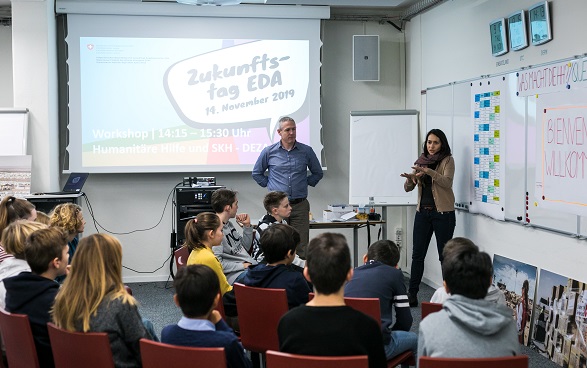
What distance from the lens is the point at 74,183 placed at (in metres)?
7.03

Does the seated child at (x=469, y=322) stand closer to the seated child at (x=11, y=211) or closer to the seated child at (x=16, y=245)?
the seated child at (x=16, y=245)

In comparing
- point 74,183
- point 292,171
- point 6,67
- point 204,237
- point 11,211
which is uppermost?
point 6,67

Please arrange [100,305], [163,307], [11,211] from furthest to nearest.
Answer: [163,307], [11,211], [100,305]

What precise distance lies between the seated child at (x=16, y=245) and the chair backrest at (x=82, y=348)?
0.86 metres

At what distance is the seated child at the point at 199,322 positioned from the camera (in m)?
2.56

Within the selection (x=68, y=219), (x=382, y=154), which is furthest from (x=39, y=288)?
(x=382, y=154)

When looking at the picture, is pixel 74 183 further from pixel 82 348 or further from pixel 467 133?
pixel 82 348

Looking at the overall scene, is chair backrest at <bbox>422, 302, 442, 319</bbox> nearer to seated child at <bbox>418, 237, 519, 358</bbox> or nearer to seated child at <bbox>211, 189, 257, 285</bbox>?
seated child at <bbox>418, 237, 519, 358</bbox>

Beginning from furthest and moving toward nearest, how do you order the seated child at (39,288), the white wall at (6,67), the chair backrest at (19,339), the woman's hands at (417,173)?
the white wall at (6,67)
the woman's hands at (417,173)
the seated child at (39,288)
the chair backrest at (19,339)

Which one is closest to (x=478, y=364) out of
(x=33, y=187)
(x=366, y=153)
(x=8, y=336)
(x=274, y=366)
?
(x=274, y=366)

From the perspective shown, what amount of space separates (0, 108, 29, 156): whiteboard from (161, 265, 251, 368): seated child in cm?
504

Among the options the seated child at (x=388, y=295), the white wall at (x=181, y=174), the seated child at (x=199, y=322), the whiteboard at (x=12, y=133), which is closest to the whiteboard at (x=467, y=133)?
the white wall at (x=181, y=174)

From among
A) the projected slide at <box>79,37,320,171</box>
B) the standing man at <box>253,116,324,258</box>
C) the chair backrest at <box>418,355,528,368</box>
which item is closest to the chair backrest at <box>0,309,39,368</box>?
the chair backrest at <box>418,355,528,368</box>

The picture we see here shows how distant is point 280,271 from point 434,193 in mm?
2858
